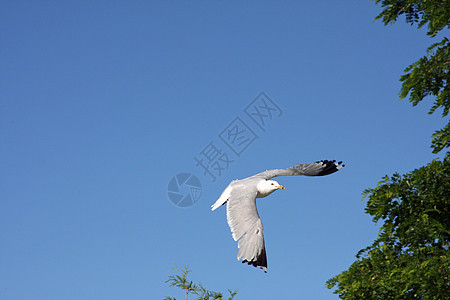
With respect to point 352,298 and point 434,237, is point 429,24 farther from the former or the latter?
point 352,298

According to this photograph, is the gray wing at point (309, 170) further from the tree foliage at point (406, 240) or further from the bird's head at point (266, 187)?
the tree foliage at point (406, 240)

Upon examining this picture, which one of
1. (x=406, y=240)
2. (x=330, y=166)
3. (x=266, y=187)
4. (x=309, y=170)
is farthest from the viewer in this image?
(x=330, y=166)

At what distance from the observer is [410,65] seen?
10.3 m

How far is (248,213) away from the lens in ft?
37.2

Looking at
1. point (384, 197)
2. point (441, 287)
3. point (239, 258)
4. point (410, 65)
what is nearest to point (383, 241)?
point (384, 197)

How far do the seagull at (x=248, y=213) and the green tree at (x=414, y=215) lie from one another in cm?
184

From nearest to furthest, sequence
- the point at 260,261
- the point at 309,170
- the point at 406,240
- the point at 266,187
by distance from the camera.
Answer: the point at 406,240
the point at 260,261
the point at 266,187
the point at 309,170

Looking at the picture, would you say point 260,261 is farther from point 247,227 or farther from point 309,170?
point 309,170

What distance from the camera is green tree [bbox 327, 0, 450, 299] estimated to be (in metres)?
8.80

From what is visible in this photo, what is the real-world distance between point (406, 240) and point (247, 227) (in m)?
3.58

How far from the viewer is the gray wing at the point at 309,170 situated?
560 inches

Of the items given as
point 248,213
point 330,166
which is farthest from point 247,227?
point 330,166

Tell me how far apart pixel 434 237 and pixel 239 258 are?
4.20 meters

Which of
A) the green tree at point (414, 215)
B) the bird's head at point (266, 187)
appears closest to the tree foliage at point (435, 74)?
the green tree at point (414, 215)
